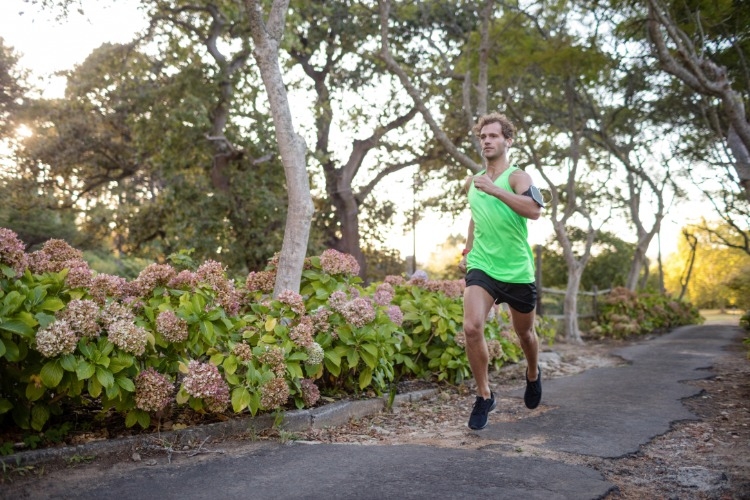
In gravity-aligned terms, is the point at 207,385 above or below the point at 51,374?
below

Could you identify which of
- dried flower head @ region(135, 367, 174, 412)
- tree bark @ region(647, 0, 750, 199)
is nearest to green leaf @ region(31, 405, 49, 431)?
dried flower head @ region(135, 367, 174, 412)

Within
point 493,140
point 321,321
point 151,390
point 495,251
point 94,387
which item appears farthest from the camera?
point 321,321

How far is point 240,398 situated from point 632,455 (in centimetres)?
270

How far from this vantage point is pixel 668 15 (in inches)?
416

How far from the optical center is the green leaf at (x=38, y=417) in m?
3.88

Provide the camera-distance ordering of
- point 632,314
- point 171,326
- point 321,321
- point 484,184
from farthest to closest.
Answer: point 632,314, point 321,321, point 484,184, point 171,326

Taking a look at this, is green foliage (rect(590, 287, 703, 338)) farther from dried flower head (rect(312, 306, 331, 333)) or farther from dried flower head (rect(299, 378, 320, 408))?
dried flower head (rect(299, 378, 320, 408))

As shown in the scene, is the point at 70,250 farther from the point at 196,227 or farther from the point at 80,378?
the point at 196,227

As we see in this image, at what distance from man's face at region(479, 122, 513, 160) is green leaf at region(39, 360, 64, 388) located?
327 centimetres

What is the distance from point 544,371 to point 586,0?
25.7 ft

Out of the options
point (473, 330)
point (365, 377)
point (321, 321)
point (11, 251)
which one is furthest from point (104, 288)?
point (473, 330)

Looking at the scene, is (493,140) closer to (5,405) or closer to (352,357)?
(352,357)

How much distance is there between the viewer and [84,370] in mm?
3715

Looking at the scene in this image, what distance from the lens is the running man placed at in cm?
454
